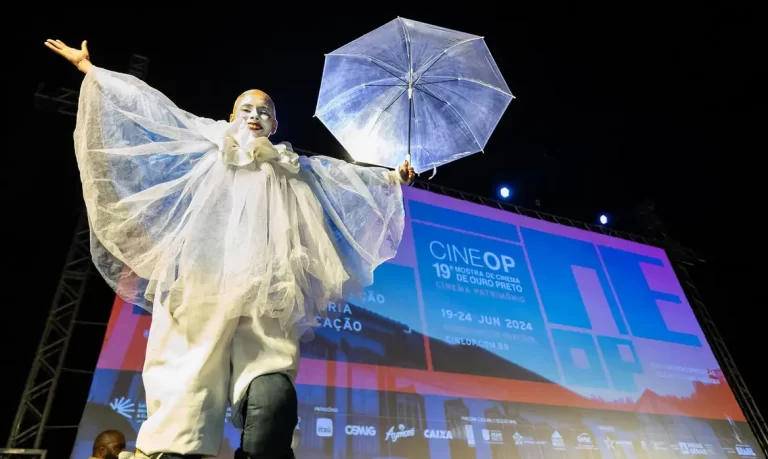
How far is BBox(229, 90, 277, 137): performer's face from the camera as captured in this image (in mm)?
1191

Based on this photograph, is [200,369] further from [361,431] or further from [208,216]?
[361,431]

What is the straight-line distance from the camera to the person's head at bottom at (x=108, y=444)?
6.30ft

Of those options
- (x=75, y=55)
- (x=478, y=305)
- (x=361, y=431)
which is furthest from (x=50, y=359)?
(x=478, y=305)

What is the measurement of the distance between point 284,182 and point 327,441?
1.75 metres

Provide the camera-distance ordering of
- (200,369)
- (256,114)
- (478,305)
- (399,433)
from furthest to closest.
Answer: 1. (478,305)
2. (399,433)
3. (256,114)
4. (200,369)

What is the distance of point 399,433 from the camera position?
260cm

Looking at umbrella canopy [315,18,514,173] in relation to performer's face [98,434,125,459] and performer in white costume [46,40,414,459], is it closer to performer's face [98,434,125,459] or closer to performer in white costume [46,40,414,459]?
performer in white costume [46,40,414,459]

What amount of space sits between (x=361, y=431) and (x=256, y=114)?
188cm

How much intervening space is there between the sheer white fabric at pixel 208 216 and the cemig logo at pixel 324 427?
159cm

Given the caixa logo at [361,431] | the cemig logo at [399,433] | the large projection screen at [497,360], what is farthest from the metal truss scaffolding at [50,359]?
the cemig logo at [399,433]

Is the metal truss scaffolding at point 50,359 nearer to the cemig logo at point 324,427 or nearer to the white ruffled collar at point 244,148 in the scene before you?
the cemig logo at point 324,427

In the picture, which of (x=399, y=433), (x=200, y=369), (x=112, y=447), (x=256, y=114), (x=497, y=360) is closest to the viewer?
(x=200, y=369)

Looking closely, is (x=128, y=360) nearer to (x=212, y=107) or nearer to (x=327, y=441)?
(x=327, y=441)

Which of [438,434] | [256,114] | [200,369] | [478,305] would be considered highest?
[478,305]
